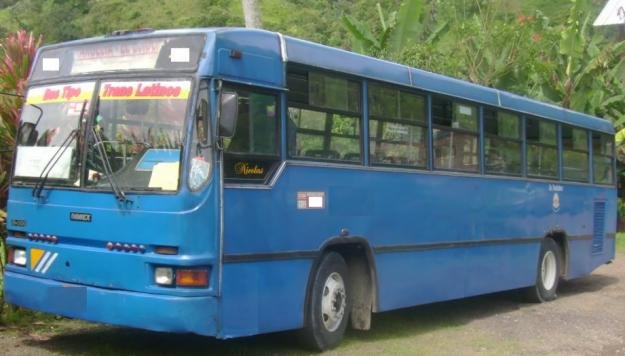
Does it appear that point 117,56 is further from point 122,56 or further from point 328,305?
point 328,305

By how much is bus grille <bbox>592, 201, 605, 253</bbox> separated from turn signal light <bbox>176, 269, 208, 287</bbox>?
372 inches

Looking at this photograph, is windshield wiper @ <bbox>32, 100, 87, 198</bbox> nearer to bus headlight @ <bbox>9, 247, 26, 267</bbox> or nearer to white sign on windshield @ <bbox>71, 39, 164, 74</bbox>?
white sign on windshield @ <bbox>71, 39, 164, 74</bbox>

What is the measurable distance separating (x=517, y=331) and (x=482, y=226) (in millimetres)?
1447

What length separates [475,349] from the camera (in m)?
8.54

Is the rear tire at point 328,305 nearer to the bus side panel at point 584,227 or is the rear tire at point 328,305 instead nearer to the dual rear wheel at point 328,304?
the dual rear wheel at point 328,304

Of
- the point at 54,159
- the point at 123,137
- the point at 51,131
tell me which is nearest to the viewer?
the point at 123,137

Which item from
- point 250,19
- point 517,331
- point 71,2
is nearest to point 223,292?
point 517,331

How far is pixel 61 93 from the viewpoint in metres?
7.24

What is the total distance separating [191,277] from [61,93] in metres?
2.18

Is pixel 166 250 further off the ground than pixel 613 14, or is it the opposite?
pixel 613 14

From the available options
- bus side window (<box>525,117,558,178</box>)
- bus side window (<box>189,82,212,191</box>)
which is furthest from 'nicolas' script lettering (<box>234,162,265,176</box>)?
bus side window (<box>525,117,558,178</box>)

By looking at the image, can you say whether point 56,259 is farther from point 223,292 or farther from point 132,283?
point 223,292

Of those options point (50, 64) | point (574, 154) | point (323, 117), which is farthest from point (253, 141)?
point (574, 154)

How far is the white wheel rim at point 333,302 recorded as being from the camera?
7.87m
